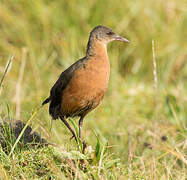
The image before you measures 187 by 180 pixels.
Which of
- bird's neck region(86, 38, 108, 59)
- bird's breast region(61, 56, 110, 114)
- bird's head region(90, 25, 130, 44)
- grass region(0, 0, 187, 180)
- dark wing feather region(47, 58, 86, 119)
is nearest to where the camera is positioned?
bird's breast region(61, 56, 110, 114)

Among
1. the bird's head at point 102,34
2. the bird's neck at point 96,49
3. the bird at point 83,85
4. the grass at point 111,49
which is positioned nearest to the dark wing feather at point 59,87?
the bird at point 83,85

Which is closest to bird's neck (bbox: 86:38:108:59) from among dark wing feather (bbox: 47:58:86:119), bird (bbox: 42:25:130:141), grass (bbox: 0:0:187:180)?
bird (bbox: 42:25:130:141)

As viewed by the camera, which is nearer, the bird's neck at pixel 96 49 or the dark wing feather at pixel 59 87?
the dark wing feather at pixel 59 87

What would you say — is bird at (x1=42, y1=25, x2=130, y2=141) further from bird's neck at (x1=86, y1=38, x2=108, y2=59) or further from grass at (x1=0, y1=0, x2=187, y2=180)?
grass at (x1=0, y1=0, x2=187, y2=180)

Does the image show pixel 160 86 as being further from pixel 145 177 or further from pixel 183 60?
pixel 145 177

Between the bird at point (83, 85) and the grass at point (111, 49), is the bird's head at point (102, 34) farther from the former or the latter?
the grass at point (111, 49)

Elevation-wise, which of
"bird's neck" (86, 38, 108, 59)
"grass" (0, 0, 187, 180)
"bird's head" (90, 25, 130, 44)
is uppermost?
"bird's head" (90, 25, 130, 44)

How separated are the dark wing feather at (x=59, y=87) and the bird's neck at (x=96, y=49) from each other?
12cm

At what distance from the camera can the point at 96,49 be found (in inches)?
176

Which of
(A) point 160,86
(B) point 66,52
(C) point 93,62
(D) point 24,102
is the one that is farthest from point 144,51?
(C) point 93,62

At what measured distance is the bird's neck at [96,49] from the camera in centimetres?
439

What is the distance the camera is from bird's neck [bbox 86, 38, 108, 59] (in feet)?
14.4

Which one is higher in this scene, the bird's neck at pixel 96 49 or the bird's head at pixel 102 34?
the bird's head at pixel 102 34

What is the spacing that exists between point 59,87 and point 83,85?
35 cm
